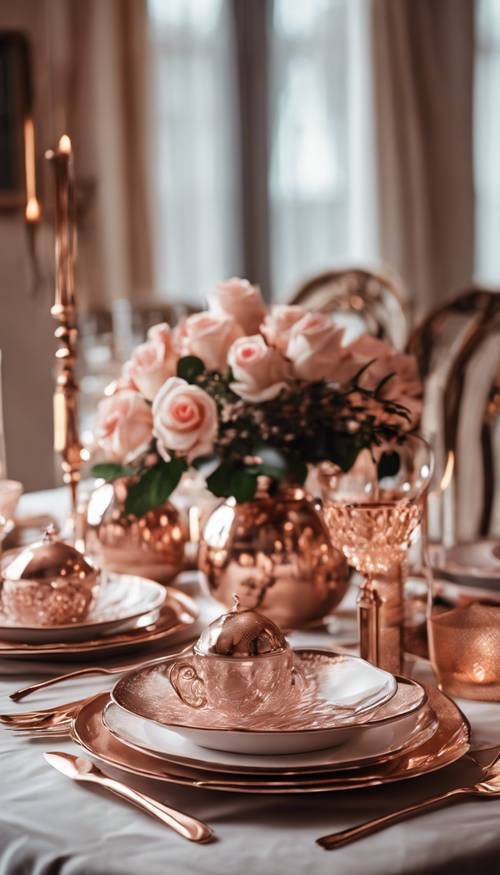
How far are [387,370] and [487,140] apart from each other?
2970mm

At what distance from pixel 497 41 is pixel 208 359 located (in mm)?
3101

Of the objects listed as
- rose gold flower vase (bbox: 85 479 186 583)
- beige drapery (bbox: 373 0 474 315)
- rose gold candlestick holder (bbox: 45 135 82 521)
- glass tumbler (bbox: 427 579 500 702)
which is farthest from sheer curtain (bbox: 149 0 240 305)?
glass tumbler (bbox: 427 579 500 702)

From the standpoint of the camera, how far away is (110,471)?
3.60 ft

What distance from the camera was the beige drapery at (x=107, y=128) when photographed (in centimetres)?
344

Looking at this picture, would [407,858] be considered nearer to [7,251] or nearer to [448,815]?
[448,815]

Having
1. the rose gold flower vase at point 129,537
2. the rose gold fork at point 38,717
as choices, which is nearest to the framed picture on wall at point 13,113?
the rose gold flower vase at point 129,537

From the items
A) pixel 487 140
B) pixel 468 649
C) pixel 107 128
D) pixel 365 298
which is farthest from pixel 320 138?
pixel 468 649

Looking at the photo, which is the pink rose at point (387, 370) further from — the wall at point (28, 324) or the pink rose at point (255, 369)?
the wall at point (28, 324)

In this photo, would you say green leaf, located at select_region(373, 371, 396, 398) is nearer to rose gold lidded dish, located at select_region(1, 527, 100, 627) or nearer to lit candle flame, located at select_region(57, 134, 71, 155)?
rose gold lidded dish, located at select_region(1, 527, 100, 627)

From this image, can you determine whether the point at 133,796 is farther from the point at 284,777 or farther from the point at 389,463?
the point at 389,463

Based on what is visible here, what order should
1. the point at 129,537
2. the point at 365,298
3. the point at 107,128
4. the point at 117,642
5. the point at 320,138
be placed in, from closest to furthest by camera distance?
the point at 117,642
the point at 129,537
the point at 365,298
the point at 107,128
the point at 320,138

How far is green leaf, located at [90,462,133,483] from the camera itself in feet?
3.58

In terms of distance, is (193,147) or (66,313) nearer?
(66,313)

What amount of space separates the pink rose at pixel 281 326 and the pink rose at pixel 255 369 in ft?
0.11
